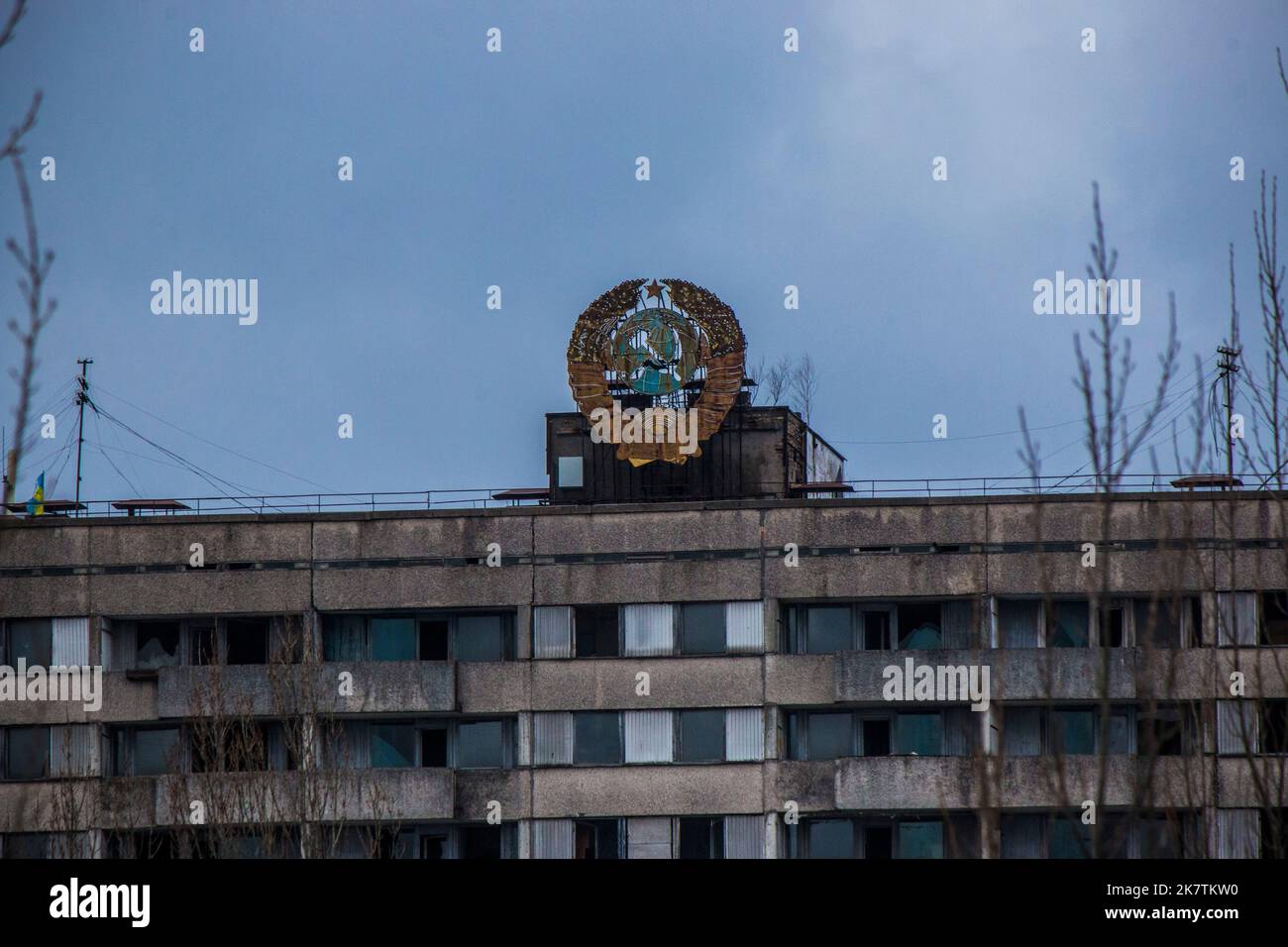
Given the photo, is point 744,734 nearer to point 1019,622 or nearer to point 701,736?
point 701,736

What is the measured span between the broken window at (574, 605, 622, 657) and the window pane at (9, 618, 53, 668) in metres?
15.4

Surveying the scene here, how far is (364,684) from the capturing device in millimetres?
58625

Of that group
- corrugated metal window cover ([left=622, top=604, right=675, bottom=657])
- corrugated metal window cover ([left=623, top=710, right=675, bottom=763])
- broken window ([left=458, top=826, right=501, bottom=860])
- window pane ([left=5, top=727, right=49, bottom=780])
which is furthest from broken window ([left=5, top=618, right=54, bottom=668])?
corrugated metal window cover ([left=623, top=710, right=675, bottom=763])

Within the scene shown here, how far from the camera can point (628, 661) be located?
58.3 meters

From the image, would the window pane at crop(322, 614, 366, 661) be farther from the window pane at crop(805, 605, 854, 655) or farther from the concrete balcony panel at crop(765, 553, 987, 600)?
the window pane at crop(805, 605, 854, 655)

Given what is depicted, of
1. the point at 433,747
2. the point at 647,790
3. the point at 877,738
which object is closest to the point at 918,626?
the point at 877,738

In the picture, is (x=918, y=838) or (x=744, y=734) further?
(x=744, y=734)

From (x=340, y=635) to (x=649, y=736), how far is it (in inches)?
382

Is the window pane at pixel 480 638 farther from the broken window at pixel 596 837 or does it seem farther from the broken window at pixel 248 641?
the broken window at pixel 248 641

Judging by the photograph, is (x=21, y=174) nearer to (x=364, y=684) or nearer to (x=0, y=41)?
(x=0, y=41)
